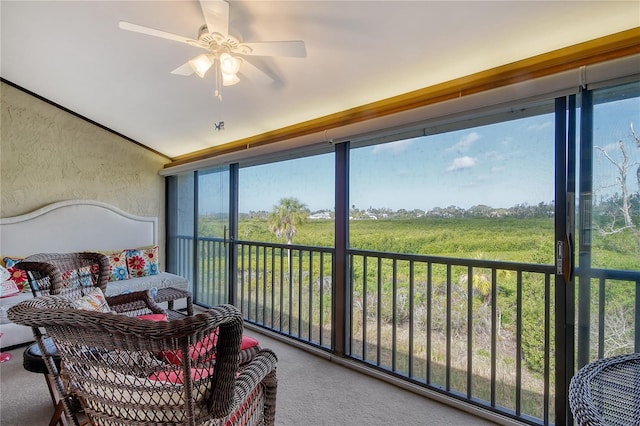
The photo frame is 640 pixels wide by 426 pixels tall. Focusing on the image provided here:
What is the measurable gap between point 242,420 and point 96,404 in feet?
1.65

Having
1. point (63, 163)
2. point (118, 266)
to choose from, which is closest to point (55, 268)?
point (118, 266)

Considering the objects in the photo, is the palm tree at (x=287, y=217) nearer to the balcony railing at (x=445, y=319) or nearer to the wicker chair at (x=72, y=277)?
the balcony railing at (x=445, y=319)

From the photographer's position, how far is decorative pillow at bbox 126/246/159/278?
13.3 ft

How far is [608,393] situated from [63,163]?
521 cm

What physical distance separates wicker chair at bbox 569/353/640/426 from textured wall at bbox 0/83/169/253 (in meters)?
5.03

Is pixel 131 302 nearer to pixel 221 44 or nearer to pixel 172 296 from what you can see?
pixel 172 296

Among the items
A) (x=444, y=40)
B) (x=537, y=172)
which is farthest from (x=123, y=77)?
(x=537, y=172)

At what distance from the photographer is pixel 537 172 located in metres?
1.89

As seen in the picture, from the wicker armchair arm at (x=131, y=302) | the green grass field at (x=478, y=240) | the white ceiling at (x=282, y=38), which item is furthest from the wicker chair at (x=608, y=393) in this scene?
the wicker armchair arm at (x=131, y=302)

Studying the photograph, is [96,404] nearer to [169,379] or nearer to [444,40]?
[169,379]

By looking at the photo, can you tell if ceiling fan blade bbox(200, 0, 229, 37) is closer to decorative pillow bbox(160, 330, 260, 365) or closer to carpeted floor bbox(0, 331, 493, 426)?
decorative pillow bbox(160, 330, 260, 365)

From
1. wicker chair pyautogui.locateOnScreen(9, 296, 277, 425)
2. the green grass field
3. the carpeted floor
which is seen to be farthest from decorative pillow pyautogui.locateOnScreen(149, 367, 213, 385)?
the green grass field

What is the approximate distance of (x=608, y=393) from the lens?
1024 mm

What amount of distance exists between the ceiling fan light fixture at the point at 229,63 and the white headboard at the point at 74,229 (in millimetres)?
3241
